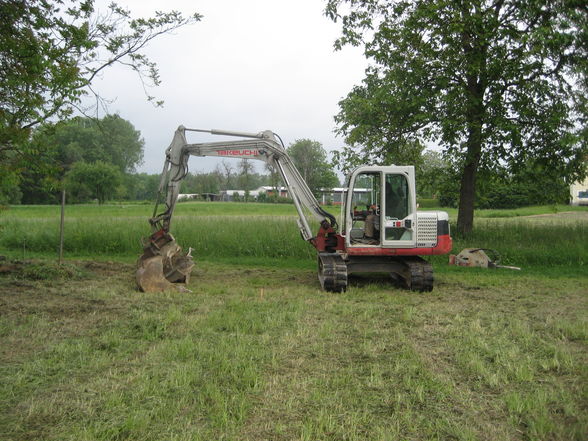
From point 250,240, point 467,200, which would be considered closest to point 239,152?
point 250,240

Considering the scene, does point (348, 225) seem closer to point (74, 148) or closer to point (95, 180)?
point (95, 180)

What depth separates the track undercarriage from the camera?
384 inches

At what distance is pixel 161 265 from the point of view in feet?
32.2

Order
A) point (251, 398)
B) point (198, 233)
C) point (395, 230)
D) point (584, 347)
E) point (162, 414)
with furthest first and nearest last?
point (198, 233), point (395, 230), point (584, 347), point (251, 398), point (162, 414)

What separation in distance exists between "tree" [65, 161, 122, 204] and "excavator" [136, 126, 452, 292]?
142ft

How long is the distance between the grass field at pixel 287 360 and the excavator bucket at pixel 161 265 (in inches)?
18.2

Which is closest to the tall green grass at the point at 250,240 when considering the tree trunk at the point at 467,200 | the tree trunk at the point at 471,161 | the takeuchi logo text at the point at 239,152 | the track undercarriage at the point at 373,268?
the tree trunk at the point at 467,200

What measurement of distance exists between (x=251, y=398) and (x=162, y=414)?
2.67 ft

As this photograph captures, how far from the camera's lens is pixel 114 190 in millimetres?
55125

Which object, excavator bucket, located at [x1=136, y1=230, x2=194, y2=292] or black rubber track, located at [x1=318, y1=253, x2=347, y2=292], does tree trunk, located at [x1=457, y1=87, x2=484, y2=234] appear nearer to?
black rubber track, located at [x1=318, y1=253, x2=347, y2=292]

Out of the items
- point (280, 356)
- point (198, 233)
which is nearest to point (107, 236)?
point (198, 233)

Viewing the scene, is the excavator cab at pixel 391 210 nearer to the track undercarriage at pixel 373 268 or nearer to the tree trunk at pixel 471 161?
the track undercarriage at pixel 373 268

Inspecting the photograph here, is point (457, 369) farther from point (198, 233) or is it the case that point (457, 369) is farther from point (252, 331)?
point (198, 233)

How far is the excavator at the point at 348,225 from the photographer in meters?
9.91
